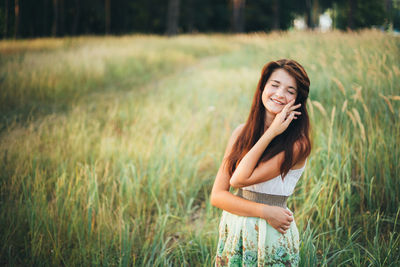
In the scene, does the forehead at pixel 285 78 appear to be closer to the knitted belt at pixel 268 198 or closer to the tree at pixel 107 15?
the knitted belt at pixel 268 198

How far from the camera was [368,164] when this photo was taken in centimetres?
191

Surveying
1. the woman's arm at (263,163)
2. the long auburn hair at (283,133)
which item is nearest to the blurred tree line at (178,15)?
the long auburn hair at (283,133)

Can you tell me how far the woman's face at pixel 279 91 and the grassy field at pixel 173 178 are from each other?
75 cm

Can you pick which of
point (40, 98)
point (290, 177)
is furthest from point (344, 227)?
point (40, 98)

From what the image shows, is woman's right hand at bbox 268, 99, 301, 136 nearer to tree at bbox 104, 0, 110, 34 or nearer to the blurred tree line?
the blurred tree line

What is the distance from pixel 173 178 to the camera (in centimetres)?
225

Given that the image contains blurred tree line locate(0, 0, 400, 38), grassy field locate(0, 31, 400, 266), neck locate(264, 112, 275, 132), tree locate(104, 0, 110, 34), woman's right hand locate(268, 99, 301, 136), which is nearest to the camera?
woman's right hand locate(268, 99, 301, 136)

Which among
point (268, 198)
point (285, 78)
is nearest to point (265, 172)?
point (268, 198)

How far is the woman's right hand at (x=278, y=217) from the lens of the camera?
1.04 meters

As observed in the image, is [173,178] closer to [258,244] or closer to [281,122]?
[258,244]

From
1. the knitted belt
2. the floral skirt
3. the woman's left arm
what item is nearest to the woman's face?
the woman's left arm

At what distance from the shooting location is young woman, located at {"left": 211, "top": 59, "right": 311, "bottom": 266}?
106 centimetres

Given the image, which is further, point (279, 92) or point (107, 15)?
point (107, 15)

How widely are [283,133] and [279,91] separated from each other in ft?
0.62
